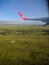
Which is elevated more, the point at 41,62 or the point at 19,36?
the point at 19,36

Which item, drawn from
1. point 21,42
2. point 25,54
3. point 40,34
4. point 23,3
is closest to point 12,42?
point 21,42

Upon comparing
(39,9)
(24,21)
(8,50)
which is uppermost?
(39,9)

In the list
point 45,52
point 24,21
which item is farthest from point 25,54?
point 24,21

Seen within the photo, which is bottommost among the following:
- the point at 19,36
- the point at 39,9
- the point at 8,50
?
the point at 8,50

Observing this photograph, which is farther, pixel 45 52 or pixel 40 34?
pixel 40 34

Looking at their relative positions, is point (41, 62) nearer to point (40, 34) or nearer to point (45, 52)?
point (45, 52)

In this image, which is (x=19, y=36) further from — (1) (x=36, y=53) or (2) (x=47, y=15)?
(2) (x=47, y=15)
